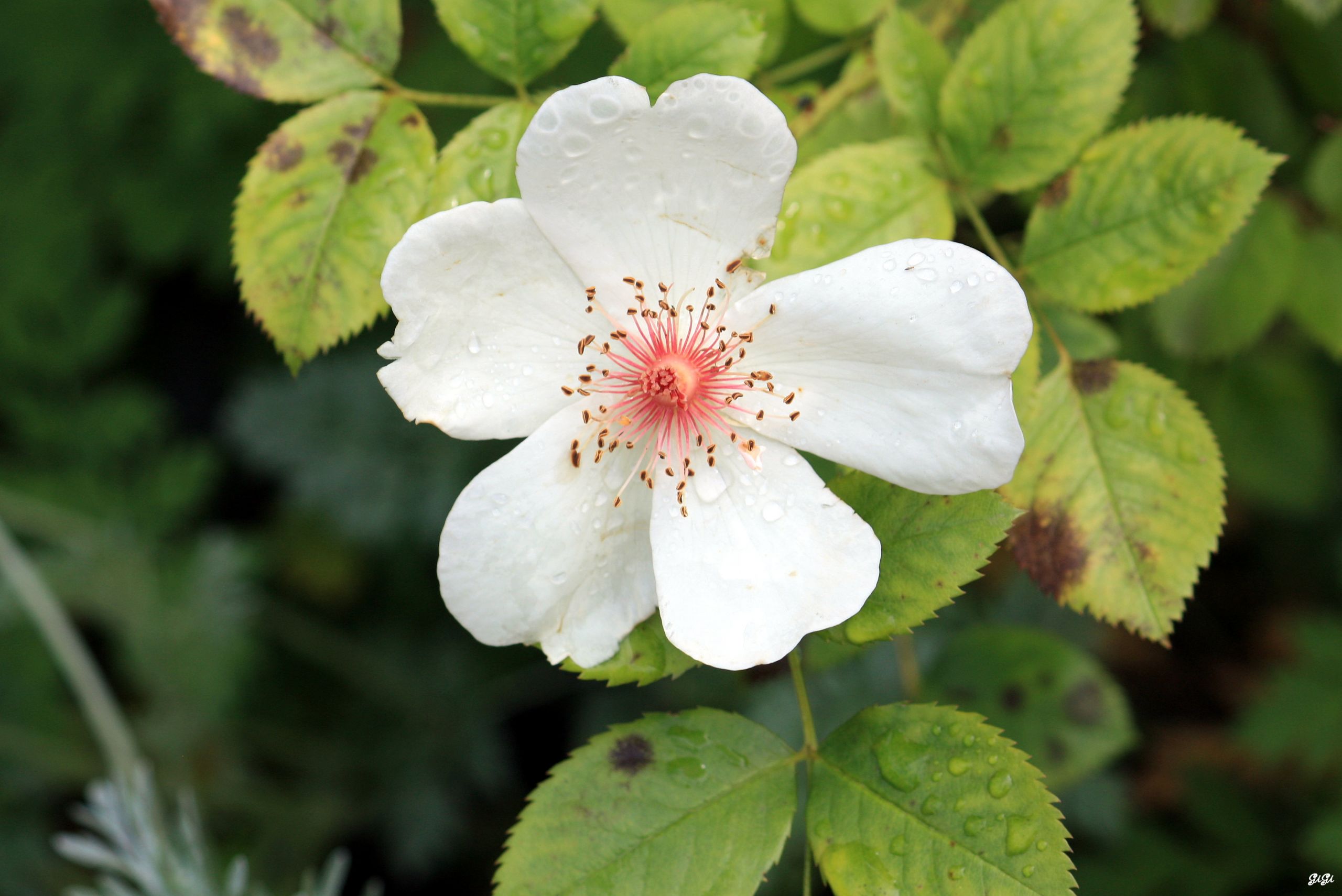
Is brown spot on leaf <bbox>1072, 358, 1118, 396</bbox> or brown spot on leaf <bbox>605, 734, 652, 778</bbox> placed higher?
brown spot on leaf <bbox>1072, 358, 1118, 396</bbox>

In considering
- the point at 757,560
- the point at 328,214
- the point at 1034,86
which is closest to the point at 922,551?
the point at 757,560

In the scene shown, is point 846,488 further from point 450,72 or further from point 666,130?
point 450,72

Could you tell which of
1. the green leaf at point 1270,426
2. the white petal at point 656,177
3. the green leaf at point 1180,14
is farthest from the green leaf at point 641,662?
the green leaf at point 1270,426

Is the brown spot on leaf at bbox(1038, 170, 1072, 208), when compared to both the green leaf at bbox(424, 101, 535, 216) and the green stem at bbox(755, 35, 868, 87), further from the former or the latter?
the green leaf at bbox(424, 101, 535, 216)

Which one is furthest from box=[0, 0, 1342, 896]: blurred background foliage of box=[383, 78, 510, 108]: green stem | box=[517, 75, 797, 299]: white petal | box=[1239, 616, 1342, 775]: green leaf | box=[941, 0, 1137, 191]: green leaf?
box=[517, 75, 797, 299]: white petal

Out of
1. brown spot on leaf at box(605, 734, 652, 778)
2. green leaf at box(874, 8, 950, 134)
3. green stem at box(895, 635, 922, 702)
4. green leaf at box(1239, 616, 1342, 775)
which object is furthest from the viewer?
green leaf at box(1239, 616, 1342, 775)

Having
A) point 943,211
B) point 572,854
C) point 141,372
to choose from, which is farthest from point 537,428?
point 141,372

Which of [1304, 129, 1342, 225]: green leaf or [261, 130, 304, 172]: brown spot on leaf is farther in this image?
[1304, 129, 1342, 225]: green leaf
